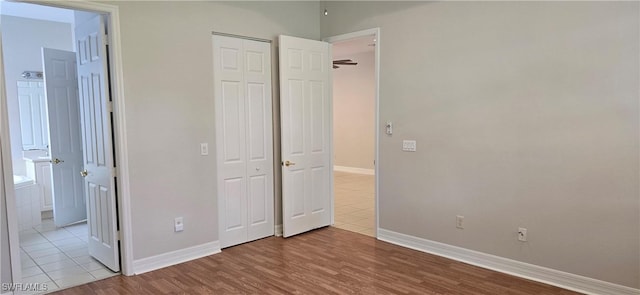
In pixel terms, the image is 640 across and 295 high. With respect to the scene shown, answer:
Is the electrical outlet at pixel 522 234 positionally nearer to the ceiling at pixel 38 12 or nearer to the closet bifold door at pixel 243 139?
the closet bifold door at pixel 243 139

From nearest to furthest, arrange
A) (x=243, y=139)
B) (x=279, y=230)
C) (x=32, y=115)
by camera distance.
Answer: (x=243, y=139), (x=279, y=230), (x=32, y=115)

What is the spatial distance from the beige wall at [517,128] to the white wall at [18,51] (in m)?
4.54

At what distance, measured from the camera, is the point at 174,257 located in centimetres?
375

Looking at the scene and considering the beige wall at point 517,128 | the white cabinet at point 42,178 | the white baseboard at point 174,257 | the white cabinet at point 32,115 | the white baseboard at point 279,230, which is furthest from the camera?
the white cabinet at point 32,115

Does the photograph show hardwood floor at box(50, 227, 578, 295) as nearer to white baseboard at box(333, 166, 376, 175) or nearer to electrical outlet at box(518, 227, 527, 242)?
electrical outlet at box(518, 227, 527, 242)

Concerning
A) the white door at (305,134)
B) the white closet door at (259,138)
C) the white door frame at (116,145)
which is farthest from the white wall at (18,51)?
the white door at (305,134)

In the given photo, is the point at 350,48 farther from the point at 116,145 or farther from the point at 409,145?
the point at 116,145

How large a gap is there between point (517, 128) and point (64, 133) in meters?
A: 5.06

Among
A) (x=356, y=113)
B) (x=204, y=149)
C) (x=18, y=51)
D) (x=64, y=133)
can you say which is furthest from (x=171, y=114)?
(x=356, y=113)

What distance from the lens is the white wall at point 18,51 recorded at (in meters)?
5.31

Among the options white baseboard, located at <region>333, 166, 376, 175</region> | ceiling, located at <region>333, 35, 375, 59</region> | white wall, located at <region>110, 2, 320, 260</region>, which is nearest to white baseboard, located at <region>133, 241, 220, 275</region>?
white wall, located at <region>110, 2, 320, 260</region>

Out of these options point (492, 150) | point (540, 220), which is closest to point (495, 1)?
point (492, 150)

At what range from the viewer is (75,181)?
5027 millimetres

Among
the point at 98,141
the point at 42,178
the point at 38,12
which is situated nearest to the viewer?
the point at 98,141
